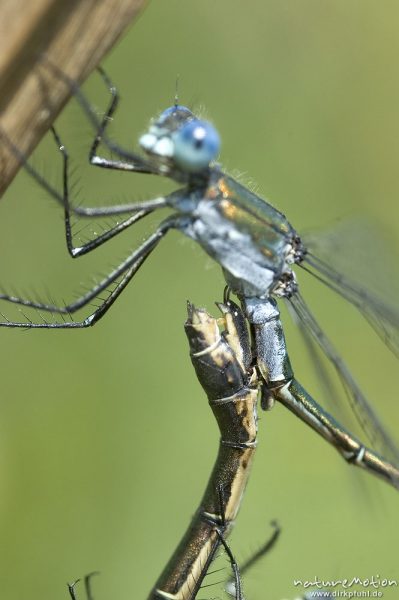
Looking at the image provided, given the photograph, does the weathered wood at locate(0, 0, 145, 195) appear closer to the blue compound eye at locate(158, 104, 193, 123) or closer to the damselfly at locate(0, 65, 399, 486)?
the damselfly at locate(0, 65, 399, 486)

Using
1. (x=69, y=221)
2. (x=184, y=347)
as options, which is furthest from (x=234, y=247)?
(x=184, y=347)

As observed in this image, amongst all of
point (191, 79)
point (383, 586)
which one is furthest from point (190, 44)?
point (383, 586)

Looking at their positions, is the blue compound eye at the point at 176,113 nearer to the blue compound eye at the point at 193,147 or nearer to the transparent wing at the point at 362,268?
the blue compound eye at the point at 193,147

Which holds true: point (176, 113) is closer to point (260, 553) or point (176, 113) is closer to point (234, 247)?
point (234, 247)

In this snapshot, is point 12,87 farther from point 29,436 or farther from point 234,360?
point 29,436

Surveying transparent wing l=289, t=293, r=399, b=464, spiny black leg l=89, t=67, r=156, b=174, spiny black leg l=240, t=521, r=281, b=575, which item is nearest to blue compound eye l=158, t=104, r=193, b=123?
spiny black leg l=89, t=67, r=156, b=174

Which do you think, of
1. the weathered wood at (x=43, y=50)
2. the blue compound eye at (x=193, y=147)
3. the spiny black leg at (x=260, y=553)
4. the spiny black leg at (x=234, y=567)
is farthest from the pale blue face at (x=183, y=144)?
the spiny black leg at (x=260, y=553)
